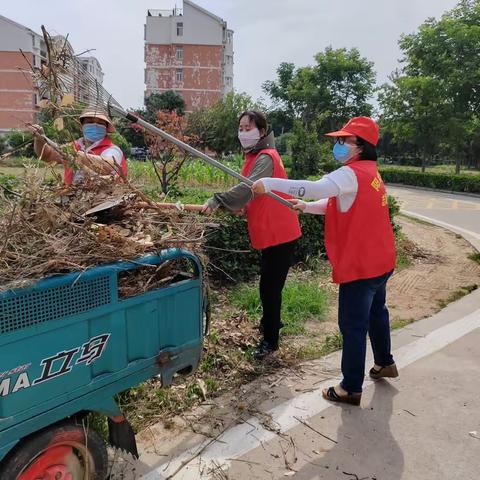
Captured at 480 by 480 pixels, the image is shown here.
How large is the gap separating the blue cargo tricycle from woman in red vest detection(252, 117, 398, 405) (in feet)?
3.36

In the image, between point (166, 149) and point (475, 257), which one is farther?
point (166, 149)

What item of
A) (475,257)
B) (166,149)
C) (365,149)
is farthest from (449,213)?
(365,149)

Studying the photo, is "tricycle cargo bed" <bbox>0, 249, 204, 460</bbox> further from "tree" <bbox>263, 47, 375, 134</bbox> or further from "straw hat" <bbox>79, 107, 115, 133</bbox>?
"tree" <bbox>263, 47, 375, 134</bbox>

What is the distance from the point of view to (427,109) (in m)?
26.8

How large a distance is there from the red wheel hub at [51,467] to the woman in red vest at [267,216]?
1.87m

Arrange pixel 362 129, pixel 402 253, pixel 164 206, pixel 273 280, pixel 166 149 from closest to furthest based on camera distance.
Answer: pixel 164 206, pixel 362 129, pixel 273 280, pixel 402 253, pixel 166 149

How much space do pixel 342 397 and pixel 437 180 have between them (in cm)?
2375

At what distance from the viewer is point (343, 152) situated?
3115 millimetres

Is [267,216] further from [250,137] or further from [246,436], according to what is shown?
[246,436]

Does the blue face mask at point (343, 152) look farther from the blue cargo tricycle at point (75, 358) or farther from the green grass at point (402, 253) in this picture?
the green grass at point (402, 253)

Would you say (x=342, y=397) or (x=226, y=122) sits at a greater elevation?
(x=226, y=122)

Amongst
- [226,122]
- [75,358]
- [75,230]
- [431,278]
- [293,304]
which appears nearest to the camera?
[75,358]

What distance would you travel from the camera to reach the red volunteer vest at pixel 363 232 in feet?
9.90

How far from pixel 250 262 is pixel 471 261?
13.4 ft
